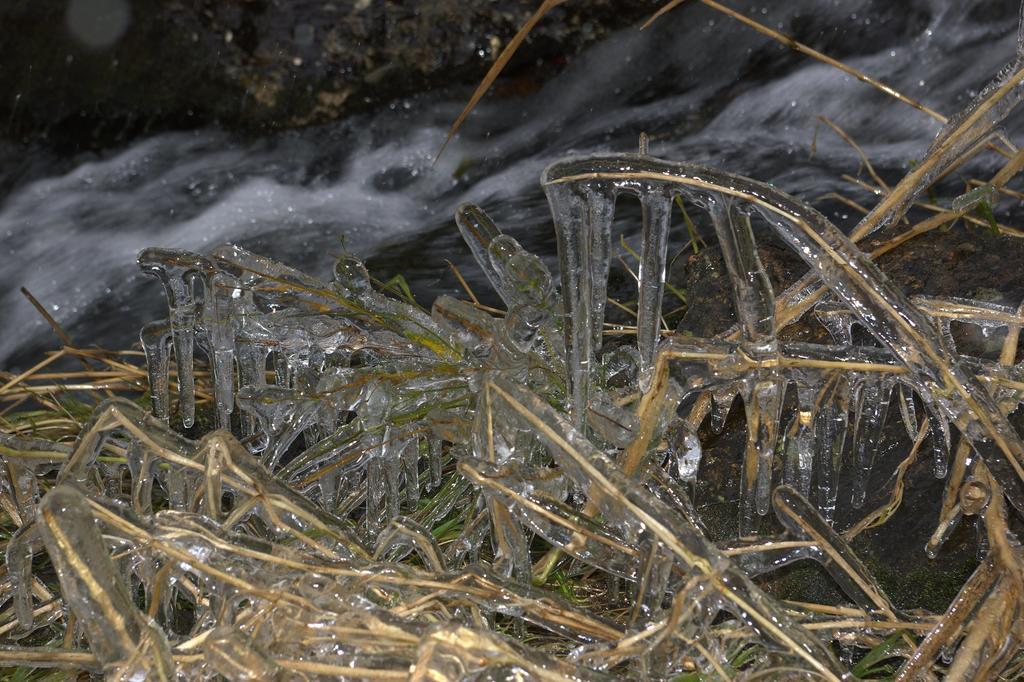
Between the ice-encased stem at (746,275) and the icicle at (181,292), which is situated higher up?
the ice-encased stem at (746,275)

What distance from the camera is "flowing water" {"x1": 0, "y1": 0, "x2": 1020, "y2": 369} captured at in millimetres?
3998

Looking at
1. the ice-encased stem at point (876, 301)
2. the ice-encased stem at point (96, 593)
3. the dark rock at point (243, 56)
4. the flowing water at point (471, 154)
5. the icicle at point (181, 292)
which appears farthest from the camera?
the dark rock at point (243, 56)

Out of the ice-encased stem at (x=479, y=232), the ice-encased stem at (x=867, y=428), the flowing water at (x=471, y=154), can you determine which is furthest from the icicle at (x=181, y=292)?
the flowing water at (x=471, y=154)

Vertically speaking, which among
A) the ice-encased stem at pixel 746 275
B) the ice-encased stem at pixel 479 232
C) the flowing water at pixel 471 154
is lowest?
the flowing water at pixel 471 154

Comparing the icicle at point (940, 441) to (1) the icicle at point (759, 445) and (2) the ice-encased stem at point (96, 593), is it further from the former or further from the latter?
(2) the ice-encased stem at point (96, 593)

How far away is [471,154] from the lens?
463cm

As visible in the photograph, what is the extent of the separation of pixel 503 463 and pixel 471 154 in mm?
3232

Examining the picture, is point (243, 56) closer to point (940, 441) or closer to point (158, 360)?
point (158, 360)

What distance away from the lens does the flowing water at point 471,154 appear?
13.1 feet

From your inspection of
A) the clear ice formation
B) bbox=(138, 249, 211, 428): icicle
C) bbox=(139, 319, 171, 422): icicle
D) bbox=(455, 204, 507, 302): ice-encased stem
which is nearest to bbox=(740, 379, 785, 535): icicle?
the clear ice formation

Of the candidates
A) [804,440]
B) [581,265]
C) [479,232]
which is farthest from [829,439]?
[479,232]

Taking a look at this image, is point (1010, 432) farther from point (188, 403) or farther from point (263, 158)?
point (263, 158)

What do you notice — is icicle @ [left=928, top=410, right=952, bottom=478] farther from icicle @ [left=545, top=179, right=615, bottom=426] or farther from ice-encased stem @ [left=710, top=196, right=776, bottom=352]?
icicle @ [left=545, top=179, right=615, bottom=426]

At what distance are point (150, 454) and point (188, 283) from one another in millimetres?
509
